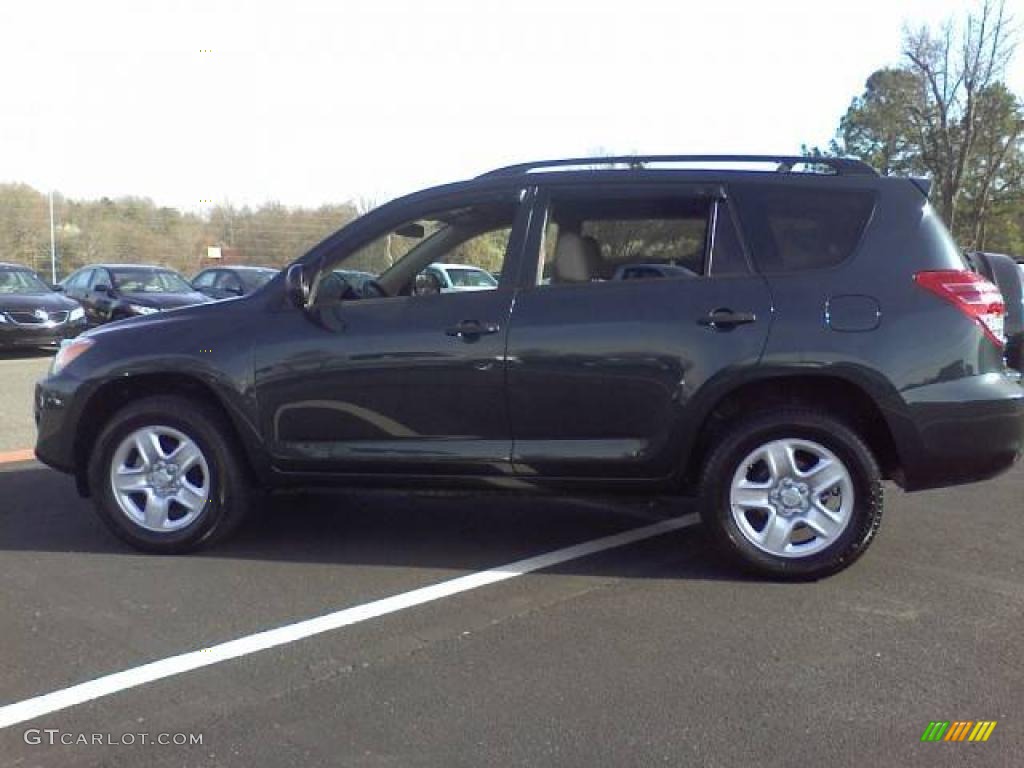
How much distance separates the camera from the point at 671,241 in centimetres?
468

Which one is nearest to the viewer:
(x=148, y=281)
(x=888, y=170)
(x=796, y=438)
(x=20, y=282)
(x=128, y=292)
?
(x=796, y=438)

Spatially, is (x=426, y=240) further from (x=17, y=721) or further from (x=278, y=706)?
(x=17, y=721)

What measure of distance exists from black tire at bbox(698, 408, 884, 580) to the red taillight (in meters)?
0.72

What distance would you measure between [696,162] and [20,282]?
14.2 meters

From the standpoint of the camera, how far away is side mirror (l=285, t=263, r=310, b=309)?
461cm

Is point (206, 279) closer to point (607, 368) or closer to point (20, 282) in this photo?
point (20, 282)

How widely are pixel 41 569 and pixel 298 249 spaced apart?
3387 centimetres

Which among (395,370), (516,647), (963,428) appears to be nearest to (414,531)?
(395,370)

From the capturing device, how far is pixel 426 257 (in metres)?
5.02

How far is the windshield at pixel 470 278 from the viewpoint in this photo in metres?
4.62

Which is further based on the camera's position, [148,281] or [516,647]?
[148,281]

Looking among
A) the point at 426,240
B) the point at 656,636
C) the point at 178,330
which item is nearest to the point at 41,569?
the point at 178,330

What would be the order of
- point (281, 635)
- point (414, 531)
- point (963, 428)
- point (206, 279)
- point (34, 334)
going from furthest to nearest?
point (206, 279)
point (34, 334)
point (414, 531)
point (963, 428)
point (281, 635)

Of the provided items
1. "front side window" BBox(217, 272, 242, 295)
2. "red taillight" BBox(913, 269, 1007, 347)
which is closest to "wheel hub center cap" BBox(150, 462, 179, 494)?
"red taillight" BBox(913, 269, 1007, 347)
